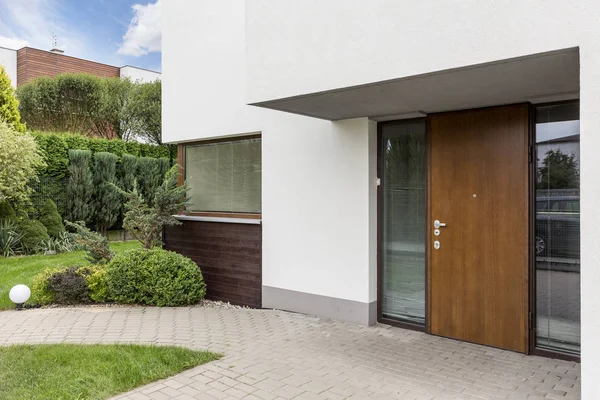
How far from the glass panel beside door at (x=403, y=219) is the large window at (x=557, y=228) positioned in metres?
1.29

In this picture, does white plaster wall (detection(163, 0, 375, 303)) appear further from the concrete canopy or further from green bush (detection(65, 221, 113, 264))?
green bush (detection(65, 221, 113, 264))

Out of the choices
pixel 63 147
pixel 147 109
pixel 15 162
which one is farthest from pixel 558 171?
pixel 147 109

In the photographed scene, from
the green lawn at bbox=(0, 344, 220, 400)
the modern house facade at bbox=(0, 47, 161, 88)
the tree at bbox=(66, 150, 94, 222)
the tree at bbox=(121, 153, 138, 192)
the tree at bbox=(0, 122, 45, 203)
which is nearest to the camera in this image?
the green lawn at bbox=(0, 344, 220, 400)

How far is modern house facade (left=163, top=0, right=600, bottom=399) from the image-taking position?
3.28m

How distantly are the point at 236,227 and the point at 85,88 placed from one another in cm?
1696

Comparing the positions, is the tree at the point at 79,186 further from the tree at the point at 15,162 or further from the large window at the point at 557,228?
the large window at the point at 557,228

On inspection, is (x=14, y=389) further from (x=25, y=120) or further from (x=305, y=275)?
(x=25, y=120)

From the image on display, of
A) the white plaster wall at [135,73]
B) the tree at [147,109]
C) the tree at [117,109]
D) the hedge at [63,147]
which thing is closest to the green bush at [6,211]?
the hedge at [63,147]

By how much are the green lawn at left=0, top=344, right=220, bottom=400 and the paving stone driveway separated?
200 mm

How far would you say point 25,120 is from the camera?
20.3 meters

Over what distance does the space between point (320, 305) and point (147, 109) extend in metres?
16.0

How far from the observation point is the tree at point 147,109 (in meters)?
19.5

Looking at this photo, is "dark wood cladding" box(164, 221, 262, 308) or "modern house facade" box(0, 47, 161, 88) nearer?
"dark wood cladding" box(164, 221, 262, 308)

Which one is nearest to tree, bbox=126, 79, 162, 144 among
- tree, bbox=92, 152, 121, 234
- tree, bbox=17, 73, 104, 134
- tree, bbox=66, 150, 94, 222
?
tree, bbox=17, 73, 104, 134
